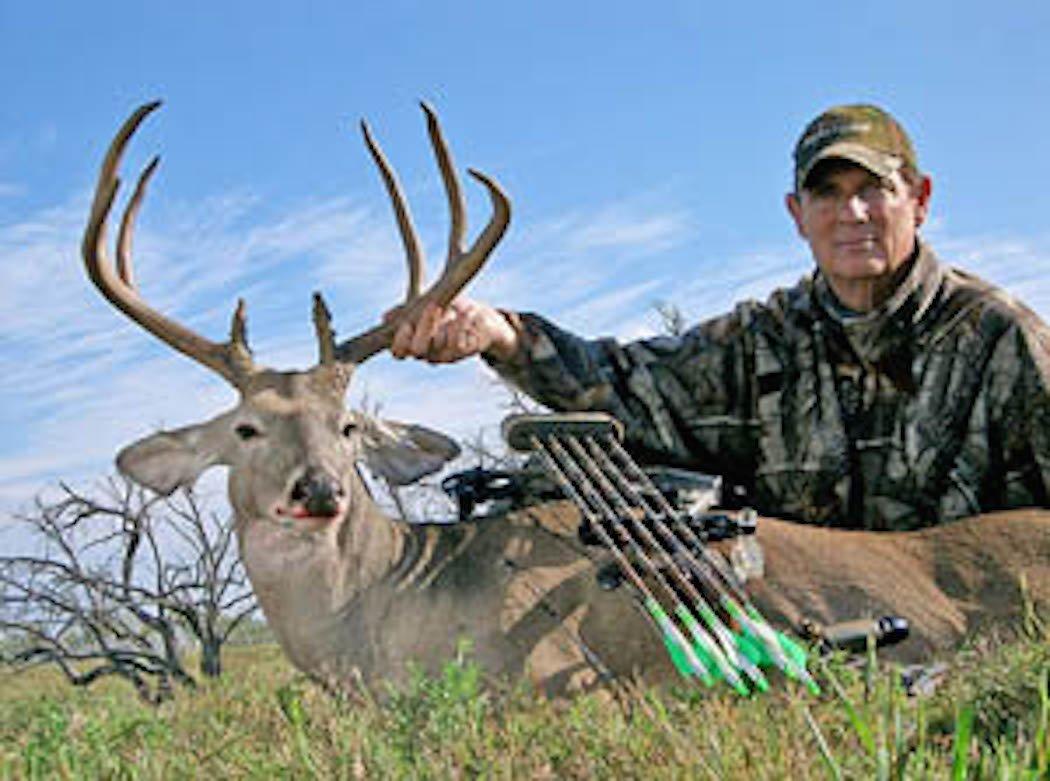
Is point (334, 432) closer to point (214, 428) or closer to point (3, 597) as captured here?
point (214, 428)

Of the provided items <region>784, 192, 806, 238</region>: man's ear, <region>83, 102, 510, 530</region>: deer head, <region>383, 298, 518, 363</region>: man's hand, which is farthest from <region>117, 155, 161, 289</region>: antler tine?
<region>784, 192, 806, 238</region>: man's ear

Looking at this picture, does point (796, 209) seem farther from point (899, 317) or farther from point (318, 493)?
point (318, 493)

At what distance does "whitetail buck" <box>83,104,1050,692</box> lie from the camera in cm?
456

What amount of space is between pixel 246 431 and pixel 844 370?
2.58m

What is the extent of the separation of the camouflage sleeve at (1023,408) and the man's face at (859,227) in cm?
59

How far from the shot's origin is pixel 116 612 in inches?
436

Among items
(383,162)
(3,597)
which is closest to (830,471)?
(383,162)

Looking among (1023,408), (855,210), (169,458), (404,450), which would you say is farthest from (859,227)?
(169,458)

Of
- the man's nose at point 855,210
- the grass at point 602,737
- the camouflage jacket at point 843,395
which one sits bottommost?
the grass at point 602,737

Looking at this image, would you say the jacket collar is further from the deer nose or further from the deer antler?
the deer nose

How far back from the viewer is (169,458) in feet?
18.4

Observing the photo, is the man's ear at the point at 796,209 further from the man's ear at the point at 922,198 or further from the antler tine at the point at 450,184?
the antler tine at the point at 450,184

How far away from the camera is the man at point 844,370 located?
5340 mm

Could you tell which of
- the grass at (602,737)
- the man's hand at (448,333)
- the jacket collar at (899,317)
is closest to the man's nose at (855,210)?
the jacket collar at (899,317)
